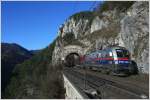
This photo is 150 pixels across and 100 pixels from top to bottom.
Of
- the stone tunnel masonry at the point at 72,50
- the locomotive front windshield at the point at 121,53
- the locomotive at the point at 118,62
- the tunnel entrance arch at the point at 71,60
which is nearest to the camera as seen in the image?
the locomotive at the point at 118,62

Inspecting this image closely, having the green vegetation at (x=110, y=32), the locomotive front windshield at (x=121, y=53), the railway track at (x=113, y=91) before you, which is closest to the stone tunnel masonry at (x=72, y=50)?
the green vegetation at (x=110, y=32)

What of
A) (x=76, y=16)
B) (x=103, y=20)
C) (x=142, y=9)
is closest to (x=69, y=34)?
(x=76, y=16)

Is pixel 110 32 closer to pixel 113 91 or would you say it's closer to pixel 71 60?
pixel 71 60

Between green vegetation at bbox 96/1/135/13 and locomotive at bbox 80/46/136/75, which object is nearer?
locomotive at bbox 80/46/136/75

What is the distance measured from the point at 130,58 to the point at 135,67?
1.49 meters

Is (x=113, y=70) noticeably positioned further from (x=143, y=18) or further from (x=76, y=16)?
(x=76, y=16)

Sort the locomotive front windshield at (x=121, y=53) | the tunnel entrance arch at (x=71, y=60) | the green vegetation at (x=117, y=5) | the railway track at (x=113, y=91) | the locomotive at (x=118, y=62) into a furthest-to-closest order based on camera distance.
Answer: the tunnel entrance arch at (x=71, y=60) < the green vegetation at (x=117, y=5) < the locomotive front windshield at (x=121, y=53) < the locomotive at (x=118, y=62) < the railway track at (x=113, y=91)

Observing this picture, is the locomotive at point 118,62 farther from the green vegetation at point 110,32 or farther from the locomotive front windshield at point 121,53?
the green vegetation at point 110,32

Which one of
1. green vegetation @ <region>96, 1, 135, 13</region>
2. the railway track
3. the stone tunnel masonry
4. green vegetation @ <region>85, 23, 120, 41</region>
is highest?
green vegetation @ <region>96, 1, 135, 13</region>

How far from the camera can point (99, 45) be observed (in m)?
60.9

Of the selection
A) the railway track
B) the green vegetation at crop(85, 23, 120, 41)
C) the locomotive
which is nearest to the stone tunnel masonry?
the green vegetation at crop(85, 23, 120, 41)

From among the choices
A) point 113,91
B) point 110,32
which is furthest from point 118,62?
point 110,32

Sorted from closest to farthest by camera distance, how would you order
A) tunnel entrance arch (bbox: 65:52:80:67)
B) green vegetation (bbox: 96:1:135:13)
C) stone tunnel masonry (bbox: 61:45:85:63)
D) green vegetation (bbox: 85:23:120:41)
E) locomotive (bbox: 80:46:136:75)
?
locomotive (bbox: 80:46:136:75) → green vegetation (bbox: 85:23:120:41) → green vegetation (bbox: 96:1:135:13) → stone tunnel masonry (bbox: 61:45:85:63) → tunnel entrance arch (bbox: 65:52:80:67)

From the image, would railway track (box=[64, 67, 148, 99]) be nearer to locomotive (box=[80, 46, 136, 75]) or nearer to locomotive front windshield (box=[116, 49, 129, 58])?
locomotive (box=[80, 46, 136, 75])
